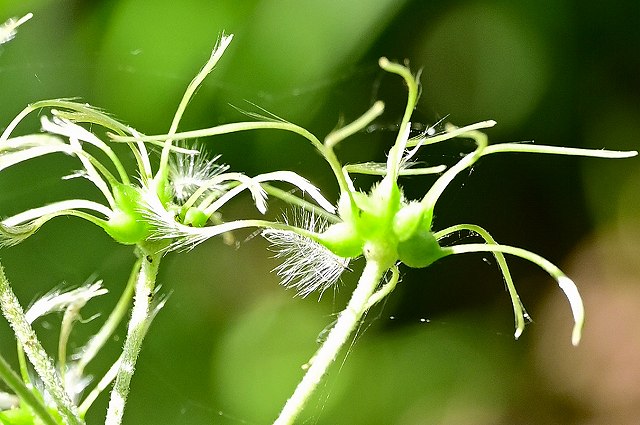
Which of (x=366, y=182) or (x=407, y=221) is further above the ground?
(x=407, y=221)

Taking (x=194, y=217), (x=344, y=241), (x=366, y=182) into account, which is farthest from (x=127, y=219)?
(x=366, y=182)

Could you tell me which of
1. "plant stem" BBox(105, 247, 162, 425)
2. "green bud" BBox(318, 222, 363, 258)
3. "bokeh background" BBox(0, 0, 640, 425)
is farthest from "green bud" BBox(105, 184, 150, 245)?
"bokeh background" BBox(0, 0, 640, 425)

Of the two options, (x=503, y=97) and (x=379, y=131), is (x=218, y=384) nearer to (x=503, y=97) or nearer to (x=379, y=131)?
(x=379, y=131)

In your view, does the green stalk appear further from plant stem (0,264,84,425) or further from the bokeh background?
the bokeh background

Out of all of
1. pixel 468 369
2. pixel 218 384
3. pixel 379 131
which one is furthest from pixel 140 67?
pixel 468 369

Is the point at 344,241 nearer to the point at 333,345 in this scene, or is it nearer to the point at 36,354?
the point at 333,345

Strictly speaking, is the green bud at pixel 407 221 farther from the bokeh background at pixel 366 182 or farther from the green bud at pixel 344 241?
the bokeh background at pixel 366 182

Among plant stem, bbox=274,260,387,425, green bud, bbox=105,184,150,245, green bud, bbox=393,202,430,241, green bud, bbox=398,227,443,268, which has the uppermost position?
green bud, bbox=105,184,150,245
